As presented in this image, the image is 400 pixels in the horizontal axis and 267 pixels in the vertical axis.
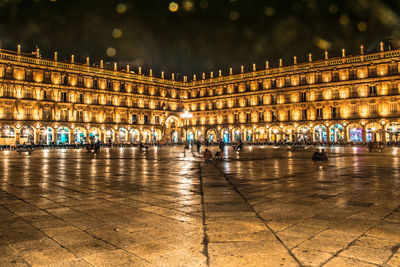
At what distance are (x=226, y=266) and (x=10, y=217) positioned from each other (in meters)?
3.85

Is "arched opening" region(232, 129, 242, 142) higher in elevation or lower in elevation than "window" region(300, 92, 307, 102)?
lower

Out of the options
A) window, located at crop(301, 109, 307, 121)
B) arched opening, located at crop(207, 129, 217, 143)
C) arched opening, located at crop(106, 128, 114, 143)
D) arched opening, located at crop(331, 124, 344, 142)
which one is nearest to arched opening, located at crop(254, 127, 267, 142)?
window, located at crop(301, 109, 307, 121)

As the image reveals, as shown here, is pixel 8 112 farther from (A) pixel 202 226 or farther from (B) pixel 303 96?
(A) pixel 202 226

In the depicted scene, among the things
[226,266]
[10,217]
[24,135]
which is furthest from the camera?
[24,135]

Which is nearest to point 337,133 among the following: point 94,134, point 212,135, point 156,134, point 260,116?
point 260,116

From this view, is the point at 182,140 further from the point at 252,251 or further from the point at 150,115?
the point at 252,251

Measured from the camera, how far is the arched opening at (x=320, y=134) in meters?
54.5

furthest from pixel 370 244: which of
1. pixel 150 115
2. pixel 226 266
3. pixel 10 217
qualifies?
pixel 150 115

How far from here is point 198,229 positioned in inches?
173

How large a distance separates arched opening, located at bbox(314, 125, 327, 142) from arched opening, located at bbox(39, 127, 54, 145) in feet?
146

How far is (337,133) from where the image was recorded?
176 ft

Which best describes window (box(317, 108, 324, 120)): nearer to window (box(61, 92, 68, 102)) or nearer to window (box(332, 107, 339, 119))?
window (box(332, 107, 339, 119))

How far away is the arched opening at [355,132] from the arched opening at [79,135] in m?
44.9

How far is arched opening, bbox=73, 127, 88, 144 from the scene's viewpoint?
54844 millimetres
